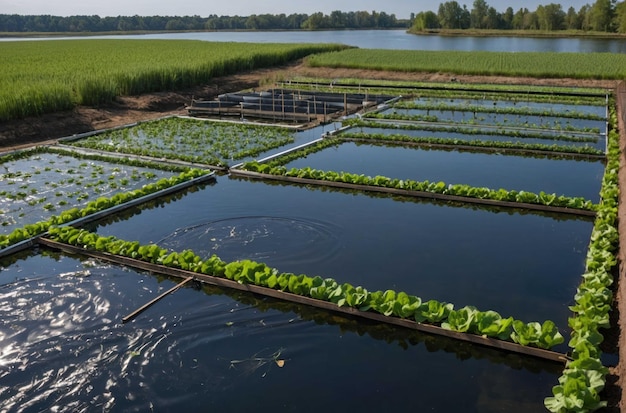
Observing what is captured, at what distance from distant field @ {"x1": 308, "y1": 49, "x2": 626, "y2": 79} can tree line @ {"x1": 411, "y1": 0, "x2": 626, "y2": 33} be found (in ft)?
182

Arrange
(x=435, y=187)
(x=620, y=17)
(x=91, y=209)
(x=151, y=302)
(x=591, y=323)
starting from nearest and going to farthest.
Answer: (x=591, y=323) < (x=151, y=302) < (x=91, y=209) < (x=435, y=187) < (x=620, y=17)

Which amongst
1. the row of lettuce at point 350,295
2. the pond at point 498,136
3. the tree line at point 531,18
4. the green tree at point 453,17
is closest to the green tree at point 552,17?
the tree line at point 531,18

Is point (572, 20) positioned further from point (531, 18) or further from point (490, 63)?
point (490, 63)

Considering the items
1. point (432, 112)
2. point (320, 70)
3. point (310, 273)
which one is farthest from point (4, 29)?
point (310, 273)

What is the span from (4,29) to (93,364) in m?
135

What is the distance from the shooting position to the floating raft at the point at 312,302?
198 inches

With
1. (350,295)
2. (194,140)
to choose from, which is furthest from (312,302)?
(194,140)

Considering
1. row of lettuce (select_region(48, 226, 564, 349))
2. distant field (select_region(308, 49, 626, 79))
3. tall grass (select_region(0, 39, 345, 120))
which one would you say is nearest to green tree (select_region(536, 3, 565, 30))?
distant field (select_region(308, 49, 626, 79))

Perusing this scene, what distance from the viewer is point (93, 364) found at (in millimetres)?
5039

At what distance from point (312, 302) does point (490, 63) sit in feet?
90.5

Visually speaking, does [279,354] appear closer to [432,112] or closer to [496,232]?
[496,232]

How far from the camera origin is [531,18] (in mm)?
106250

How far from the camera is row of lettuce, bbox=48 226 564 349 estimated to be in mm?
5094

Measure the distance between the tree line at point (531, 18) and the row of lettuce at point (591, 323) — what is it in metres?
→ 83.2
